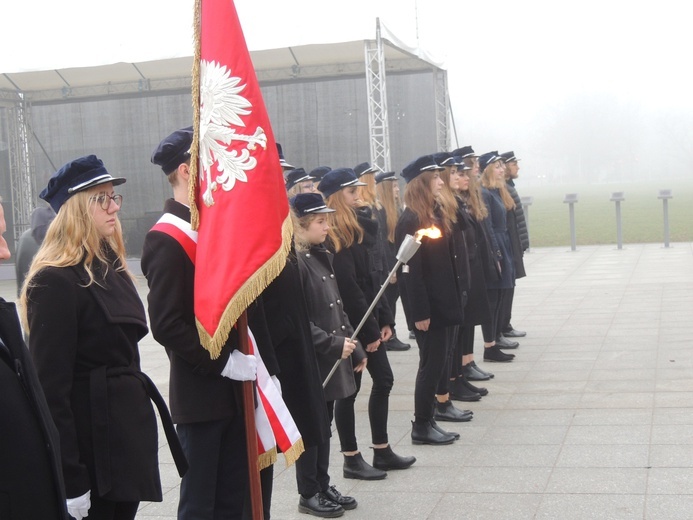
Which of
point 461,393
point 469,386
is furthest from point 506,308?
point 461,393

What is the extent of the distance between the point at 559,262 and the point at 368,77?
6563 mm

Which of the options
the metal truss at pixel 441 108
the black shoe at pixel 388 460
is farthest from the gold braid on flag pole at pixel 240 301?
the metal truss at pixel 441 108

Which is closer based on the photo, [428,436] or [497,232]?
[428,436]

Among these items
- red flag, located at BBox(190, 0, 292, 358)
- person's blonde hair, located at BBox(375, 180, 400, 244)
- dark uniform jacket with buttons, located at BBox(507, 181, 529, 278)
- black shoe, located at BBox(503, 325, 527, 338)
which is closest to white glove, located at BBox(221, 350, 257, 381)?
red flag, located at BBox(190, 0, 292, 358)

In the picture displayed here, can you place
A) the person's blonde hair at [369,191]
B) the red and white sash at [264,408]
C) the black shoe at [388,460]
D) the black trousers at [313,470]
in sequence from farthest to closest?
the person's blonde hair at [369,191]
the black shoe at [388,460]
the black trousers at [313,470]
the red and white sash at [264,408]

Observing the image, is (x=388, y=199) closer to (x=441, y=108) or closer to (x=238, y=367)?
(x=238, y=367)

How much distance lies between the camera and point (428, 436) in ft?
22.1

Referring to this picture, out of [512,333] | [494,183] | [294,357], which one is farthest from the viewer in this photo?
[512,333]

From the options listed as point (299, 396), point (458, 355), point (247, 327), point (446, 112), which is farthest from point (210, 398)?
point (446, 112)

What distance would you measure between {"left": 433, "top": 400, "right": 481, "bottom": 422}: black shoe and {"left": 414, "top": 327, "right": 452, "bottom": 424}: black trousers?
0.68m

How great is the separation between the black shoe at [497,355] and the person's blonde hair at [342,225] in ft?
13.1

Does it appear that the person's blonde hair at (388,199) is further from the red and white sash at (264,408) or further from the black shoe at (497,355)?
the red and white sash at (264,408)

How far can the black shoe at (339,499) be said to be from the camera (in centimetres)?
539

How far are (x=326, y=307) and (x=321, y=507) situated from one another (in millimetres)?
1069
